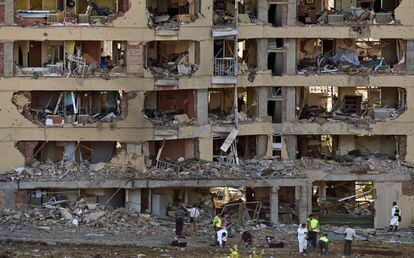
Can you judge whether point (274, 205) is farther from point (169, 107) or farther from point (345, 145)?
point (169, 107)

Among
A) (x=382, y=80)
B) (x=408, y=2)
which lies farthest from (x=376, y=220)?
(x=408, y=2)

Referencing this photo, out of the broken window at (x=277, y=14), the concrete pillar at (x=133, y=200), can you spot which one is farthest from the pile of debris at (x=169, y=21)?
the concrete pillar at (x=133, y=200)

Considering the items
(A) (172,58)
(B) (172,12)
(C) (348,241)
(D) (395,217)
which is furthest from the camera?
(B) (172,12)

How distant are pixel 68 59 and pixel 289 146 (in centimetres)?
1342

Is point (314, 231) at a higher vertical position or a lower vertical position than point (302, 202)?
lower

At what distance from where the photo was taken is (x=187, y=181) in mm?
55656

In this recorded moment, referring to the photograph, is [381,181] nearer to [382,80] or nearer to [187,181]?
Result: [382,80]

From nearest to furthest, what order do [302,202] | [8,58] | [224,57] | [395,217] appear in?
[8,58] → [395,217] → [302,202] → [224,57]

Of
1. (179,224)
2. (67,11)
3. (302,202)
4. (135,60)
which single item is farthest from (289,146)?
(67,11)

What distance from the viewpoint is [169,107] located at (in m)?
59.7

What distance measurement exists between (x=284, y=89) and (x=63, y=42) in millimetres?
12642

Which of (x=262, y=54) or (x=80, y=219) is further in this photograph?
(x=262, y=54)

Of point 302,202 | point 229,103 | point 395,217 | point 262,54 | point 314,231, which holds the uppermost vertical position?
point 262,54

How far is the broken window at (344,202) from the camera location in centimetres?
5747
